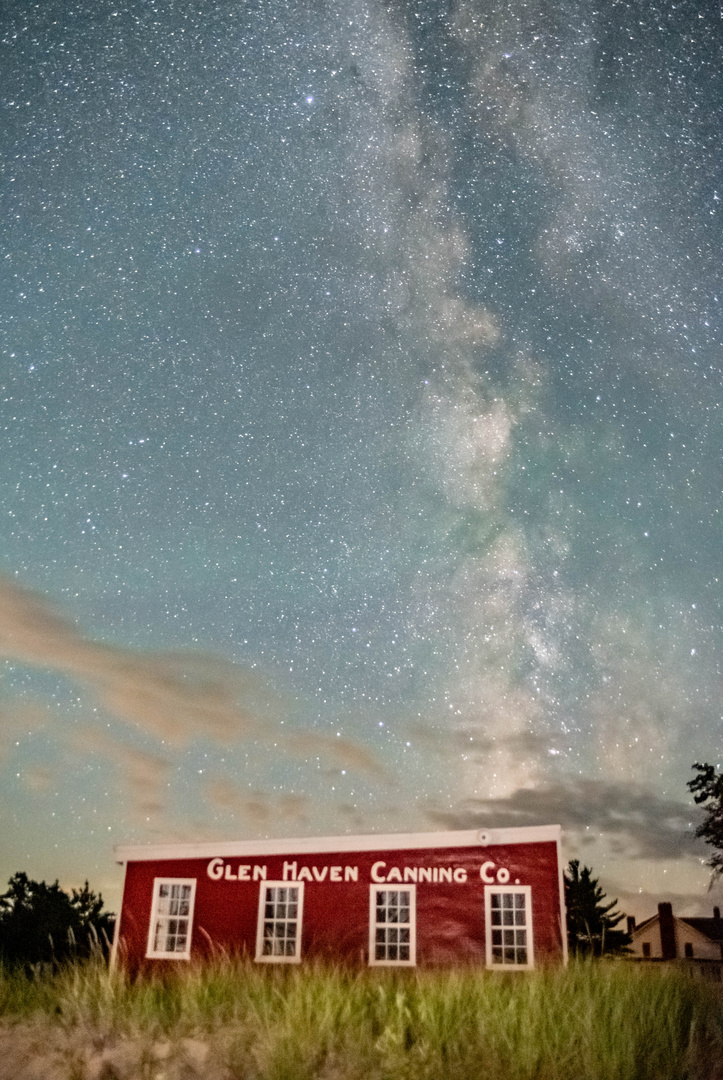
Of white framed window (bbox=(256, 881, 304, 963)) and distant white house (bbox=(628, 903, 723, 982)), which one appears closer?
white framed window (bbox=(256, 881, 304, 963))

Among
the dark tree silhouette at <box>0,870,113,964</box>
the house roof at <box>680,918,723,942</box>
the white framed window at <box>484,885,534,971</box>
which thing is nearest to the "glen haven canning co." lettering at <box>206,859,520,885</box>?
the white framed window at <box>484,885,534,971</box>

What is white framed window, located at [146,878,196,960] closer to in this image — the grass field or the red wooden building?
A: the red wooden building

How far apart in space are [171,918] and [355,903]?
4193 millimetres

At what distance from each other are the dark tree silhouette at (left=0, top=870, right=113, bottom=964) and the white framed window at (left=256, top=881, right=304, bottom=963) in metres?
35.1

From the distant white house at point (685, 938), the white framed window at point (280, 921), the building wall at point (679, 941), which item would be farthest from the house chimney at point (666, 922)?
the white framed window at point (280, 921)

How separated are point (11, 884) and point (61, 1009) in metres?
56.0

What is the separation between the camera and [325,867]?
1838cm

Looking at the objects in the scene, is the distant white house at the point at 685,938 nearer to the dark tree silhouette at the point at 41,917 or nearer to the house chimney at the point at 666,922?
the house chimney at the point at 666,922

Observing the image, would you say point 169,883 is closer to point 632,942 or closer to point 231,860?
point 231,860

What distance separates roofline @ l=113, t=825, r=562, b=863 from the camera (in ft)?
56.3

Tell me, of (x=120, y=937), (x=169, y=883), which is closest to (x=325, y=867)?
(x=169, y=883)

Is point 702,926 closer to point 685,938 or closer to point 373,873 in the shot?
point 685,938

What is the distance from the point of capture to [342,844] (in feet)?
60.1

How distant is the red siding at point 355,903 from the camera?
665 inches
